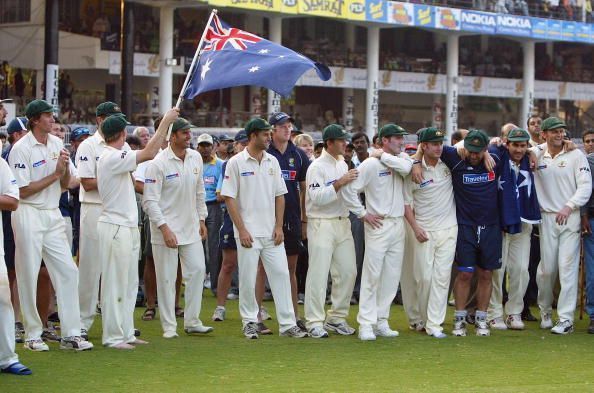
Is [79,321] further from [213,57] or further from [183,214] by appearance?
[213,57]

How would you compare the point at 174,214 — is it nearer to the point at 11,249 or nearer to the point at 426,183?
the point at 11,249

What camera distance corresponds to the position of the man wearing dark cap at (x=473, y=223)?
475 inches

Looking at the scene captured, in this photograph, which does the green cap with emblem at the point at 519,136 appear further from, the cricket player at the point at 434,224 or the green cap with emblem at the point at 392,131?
the green cap with emblem at the point at 392,131

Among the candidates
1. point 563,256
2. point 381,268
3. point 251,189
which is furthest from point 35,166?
point 563,256

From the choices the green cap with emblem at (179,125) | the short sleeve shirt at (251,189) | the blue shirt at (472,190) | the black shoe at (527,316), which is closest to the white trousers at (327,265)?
the short sleeve shirt at (251,189)

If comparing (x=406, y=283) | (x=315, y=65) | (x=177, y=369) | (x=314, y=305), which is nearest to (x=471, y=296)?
(x=406, y=283)

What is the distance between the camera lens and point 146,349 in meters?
10.7

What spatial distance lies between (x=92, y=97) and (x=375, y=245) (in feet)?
104

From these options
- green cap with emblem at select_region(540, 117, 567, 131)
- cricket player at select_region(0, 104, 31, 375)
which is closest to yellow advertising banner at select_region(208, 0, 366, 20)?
green cap with emblem at select_region(540, 117, 567, 131)

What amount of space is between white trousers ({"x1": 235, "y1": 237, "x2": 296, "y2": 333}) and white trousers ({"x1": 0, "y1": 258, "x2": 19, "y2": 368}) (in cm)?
291

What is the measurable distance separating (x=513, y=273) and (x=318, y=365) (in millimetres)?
3502

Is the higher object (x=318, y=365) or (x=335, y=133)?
(x=335, y=133)

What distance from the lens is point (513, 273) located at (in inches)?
502

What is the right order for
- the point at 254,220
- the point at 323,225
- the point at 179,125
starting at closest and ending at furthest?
the point at 179,125, the point at 254,220, the point at 323,225
